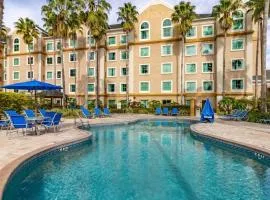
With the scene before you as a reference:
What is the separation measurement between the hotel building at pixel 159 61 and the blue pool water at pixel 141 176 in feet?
81.2

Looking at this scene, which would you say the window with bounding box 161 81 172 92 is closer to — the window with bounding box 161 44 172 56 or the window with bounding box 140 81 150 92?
the window with bounding box 140 81 150 92

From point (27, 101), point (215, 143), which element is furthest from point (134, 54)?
point (215, 143)

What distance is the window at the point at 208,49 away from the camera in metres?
38.3

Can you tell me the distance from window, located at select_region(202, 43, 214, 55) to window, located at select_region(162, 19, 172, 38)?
5927mm

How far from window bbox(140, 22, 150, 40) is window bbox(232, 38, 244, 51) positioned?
1373 cm

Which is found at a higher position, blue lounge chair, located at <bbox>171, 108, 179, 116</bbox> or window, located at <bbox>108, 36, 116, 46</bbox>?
window, located at <bbox>108, 36, 116, 46</bbox>

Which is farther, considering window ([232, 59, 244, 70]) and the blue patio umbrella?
window ([232, 59, 244, 70])

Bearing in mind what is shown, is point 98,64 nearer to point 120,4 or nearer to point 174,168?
point 120,4

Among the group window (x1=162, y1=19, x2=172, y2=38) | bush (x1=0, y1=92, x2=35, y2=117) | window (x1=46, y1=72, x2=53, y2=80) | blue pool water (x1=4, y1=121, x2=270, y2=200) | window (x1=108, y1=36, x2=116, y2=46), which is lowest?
blue pool water (x1=4, y1=121, x2=270, y2=200)

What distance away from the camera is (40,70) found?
47781mm

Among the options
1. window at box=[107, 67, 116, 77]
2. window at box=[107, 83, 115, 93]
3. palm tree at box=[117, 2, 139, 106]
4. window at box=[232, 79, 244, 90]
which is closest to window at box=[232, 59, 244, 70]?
window at box=[232, 79, 244, 90]

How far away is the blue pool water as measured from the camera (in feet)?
19.8

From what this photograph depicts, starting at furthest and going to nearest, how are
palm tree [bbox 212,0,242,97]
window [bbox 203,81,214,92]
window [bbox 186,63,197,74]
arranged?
1. window [bbox 186,63,197,74]
2. window [bbox 203,81,214,92]
3. palm tree [bbox 212,0,242,97]

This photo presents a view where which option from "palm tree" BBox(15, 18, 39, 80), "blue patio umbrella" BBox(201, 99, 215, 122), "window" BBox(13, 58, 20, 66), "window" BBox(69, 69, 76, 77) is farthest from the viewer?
"window" BBox(13, 58, 20, 66)
